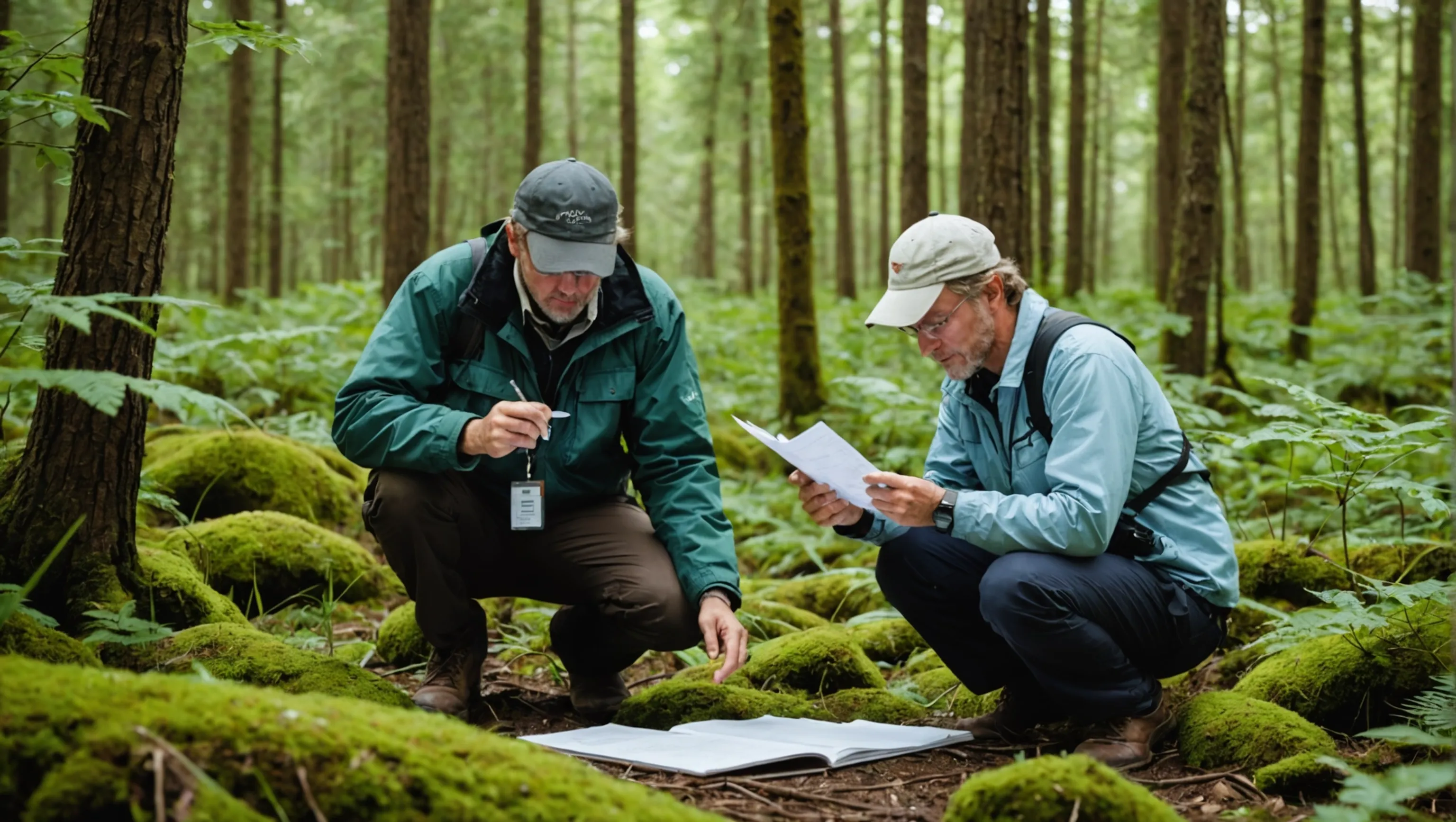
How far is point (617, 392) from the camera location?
3.83m

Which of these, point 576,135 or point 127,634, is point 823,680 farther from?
point 576,135

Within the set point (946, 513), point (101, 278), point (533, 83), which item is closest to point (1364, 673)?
point (946, 513)

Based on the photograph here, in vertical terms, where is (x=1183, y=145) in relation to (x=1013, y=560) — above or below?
above

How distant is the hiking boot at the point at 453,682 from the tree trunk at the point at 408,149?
648 cm

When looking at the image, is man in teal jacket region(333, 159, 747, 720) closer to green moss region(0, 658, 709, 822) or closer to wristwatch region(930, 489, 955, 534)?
wristwatch region(930, 489, 955, 534)

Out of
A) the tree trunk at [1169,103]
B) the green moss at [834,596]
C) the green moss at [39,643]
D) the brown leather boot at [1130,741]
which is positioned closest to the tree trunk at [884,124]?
the tree trunk at [1169,103]

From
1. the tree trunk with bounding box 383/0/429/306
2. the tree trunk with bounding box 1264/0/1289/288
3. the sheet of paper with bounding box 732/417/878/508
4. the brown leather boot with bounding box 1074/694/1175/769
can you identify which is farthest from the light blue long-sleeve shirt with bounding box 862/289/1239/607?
the tree trunk with bounding box 1264/0/1289/288

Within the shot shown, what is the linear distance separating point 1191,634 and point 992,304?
1.19m

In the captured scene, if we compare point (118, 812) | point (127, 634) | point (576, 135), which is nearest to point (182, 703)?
point (118, 812)

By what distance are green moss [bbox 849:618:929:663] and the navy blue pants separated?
1200mm

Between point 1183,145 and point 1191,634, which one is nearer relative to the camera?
point 1191,634

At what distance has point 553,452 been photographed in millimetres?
3807

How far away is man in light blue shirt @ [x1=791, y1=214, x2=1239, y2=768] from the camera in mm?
3092

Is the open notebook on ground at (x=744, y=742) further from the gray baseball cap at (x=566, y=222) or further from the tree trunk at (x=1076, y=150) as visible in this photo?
the tree trunk at (x=1076, y=150)
